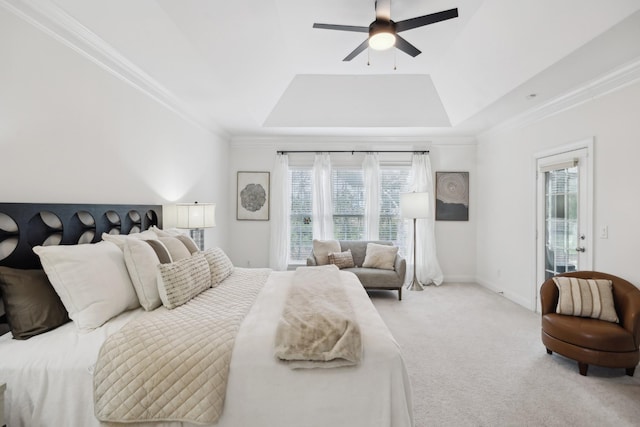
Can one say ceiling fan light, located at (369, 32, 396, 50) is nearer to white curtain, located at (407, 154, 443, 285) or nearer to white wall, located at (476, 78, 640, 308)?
white wall, located at (476, 78, 640, 308)

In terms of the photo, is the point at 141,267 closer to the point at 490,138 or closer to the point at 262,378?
the point at 262,378

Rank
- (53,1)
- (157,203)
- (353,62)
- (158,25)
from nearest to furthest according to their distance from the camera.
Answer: (53,1)
(158,25)
(157,203)
(353,62)

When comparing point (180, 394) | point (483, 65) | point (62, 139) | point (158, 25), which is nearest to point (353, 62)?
point (483, 65)

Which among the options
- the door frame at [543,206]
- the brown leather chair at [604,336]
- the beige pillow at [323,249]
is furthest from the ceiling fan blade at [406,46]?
the beige pillow at [323,249]

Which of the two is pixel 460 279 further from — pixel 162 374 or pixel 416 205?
pixel 162 374

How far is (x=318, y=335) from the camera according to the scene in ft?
5.27

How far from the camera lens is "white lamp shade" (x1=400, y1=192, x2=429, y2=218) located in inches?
196

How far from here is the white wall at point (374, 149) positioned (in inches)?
221

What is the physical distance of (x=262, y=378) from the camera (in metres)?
1.50

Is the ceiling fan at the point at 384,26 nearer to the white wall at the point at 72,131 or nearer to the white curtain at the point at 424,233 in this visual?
the white wall at the point at 72,131

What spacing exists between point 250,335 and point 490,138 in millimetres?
5129

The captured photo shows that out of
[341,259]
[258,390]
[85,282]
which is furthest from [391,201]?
[85,282]

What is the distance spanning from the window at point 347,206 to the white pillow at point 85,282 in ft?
12.6

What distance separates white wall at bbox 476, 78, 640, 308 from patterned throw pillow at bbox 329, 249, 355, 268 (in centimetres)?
238
